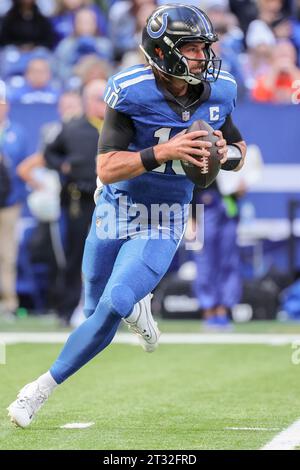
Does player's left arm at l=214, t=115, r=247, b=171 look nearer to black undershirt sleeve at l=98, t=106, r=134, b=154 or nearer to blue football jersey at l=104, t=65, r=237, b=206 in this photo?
blue football jersey at l=104, t=65, r=237, b=206

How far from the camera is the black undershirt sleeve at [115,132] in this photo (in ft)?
16.5

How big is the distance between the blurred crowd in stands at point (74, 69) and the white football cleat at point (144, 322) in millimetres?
4555

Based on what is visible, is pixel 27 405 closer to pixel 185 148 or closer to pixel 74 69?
pixel 185 148

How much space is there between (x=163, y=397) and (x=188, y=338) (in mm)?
3138

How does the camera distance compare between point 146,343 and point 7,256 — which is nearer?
point 146,343

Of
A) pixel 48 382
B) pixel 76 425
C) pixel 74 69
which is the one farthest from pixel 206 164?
pixel 74 69

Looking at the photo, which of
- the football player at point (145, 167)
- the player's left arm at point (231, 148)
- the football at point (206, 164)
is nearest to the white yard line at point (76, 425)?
the football player at point (145, 167)

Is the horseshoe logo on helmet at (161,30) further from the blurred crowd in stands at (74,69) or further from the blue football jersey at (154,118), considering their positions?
the blurred crowd in stands at (74,69)

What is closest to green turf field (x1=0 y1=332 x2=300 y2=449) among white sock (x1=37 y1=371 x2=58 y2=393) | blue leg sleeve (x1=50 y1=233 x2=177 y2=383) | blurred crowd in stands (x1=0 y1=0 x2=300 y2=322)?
white sock (x1=37 y1=371 x2=58 y2=393)

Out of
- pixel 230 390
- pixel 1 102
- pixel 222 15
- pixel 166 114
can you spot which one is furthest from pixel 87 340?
pixel 222 15

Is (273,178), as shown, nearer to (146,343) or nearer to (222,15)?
A: (222,15)

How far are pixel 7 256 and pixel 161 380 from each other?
4.38 meters

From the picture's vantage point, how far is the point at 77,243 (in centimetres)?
1013

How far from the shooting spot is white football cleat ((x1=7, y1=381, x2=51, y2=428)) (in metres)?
4.81
